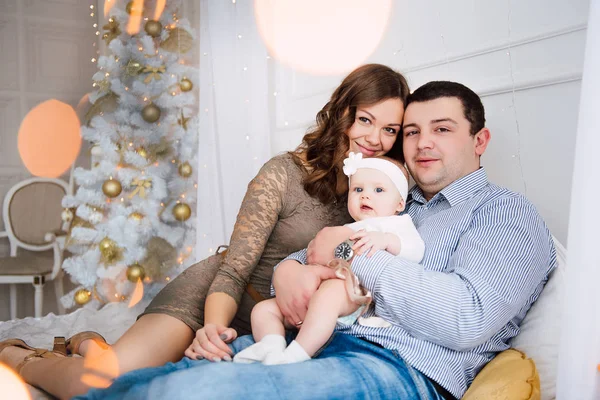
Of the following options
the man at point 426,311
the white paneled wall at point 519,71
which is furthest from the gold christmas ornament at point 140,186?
the man at point 426,311

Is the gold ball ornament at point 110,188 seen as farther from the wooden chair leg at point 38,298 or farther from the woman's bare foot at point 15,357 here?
the woman's bare foot at point 15,357

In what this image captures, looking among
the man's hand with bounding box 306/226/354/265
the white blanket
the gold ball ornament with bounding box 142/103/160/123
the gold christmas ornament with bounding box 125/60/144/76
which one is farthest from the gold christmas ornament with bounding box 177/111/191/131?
the man's hand with bounding box 306/226/354/265

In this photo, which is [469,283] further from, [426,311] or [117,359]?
[117,359]

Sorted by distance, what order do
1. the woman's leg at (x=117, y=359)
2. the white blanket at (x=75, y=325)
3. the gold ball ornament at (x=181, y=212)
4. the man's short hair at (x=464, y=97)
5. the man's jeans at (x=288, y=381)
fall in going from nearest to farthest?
the man's jeans at (x=288, y=381) → the woman's leg at (x=117, y=359) → the man's short hair at (x=464, y=97) → the white blanket at (x=75, y=325) → the gold ball ornament at (x=181, y=212)

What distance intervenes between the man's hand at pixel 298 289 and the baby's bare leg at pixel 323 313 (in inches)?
2.1

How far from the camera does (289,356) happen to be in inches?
47.3

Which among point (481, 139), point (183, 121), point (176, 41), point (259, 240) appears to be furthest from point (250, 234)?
point (176, 41)

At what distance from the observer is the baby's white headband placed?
1525 millimetres

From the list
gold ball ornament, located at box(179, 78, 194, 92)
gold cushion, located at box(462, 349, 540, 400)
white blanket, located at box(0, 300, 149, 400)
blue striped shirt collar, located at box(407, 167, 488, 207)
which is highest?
gold ball ornament, located at box(179, 78, 194, 92)

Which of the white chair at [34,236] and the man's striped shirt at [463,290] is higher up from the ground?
the man's striped shirt at [463,290]

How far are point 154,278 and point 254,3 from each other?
1.64 m

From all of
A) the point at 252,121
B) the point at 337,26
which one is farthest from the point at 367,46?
the point at 252,121

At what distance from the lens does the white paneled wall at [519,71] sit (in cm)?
165

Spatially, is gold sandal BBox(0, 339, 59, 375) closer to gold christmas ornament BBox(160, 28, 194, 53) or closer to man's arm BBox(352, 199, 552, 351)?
man's arm BBox(352, 199, 552, 351)
